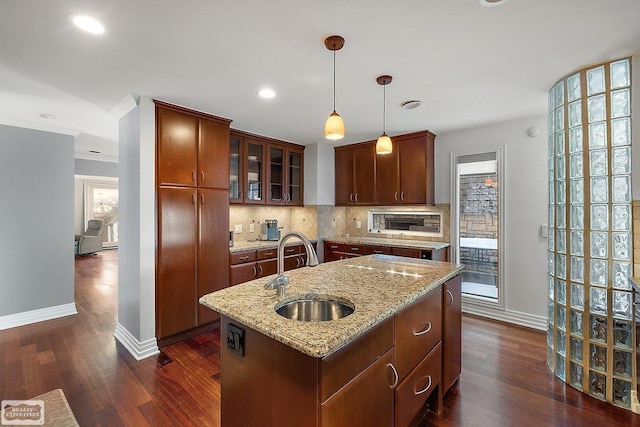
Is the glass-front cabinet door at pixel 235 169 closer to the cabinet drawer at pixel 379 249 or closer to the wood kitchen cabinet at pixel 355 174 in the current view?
the wood kitchen cabinet at pixel 355 174

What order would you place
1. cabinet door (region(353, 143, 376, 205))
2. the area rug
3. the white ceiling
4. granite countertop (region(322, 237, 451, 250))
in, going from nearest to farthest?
the area rug
the white ceiling
granite countertop (region(322, 237, 451, 250))
cabinet door (region(353, 143, 376, 205))

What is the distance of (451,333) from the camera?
6.74 feet

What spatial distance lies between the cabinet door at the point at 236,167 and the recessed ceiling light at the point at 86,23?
6.70 ft

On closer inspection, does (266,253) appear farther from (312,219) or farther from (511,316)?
(511,316)

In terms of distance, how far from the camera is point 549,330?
248 centimetres

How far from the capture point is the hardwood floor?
74.2 inches

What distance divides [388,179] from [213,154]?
2.39 meters

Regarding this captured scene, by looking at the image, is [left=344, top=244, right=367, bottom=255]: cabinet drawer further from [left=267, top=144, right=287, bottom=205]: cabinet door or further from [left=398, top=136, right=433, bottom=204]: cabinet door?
[left=267, top=144, right=287, bottom=205]: cabinet door

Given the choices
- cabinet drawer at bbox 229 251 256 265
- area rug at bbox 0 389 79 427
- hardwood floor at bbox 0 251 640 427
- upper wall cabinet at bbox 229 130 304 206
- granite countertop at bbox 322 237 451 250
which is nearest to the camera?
area rug at bbox 0 389 79 427

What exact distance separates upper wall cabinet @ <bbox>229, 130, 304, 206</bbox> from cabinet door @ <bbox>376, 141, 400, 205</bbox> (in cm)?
124

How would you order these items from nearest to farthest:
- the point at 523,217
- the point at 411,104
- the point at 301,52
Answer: the point at 301,52 → the point at 411,104 → the point at 523,217

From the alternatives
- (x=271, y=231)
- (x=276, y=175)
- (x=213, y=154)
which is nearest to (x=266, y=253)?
(x=271, y=231)

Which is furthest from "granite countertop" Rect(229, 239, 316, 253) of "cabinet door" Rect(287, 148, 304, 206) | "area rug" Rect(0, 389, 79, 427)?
"area rug" Rect(0, 389, 79, 427)

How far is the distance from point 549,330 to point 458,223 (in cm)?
165
